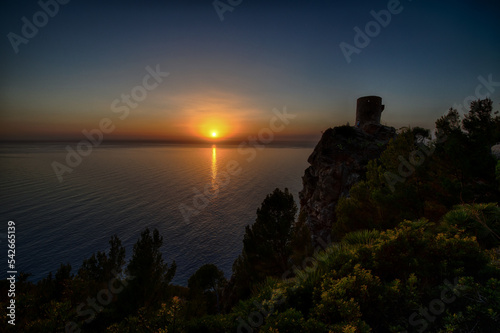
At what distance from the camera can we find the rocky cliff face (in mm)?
24547

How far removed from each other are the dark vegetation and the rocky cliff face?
34.0ft

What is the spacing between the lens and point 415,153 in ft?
43.5

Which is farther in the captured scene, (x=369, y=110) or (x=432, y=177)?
(x=369, y=110)

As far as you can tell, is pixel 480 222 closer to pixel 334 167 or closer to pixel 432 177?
pixel 432 177

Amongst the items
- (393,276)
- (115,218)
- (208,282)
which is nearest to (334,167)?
(393,276)

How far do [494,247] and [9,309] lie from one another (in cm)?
1372

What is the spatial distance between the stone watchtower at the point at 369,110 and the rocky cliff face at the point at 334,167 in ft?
6.21

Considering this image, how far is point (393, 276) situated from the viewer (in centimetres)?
515

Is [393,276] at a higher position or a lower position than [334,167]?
lower

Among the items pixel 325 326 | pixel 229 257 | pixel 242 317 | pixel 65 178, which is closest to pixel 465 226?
pixel 325 326

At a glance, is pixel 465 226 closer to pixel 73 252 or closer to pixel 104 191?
pixel 73 252

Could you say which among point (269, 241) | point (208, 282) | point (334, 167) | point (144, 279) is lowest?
point (208, 282)

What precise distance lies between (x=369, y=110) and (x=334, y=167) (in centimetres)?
1260

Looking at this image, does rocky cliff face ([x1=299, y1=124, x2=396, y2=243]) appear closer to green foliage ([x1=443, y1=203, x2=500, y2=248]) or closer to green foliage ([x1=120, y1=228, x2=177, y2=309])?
green foliage ([x1=443, y1=203, x2=500, y2=248])
